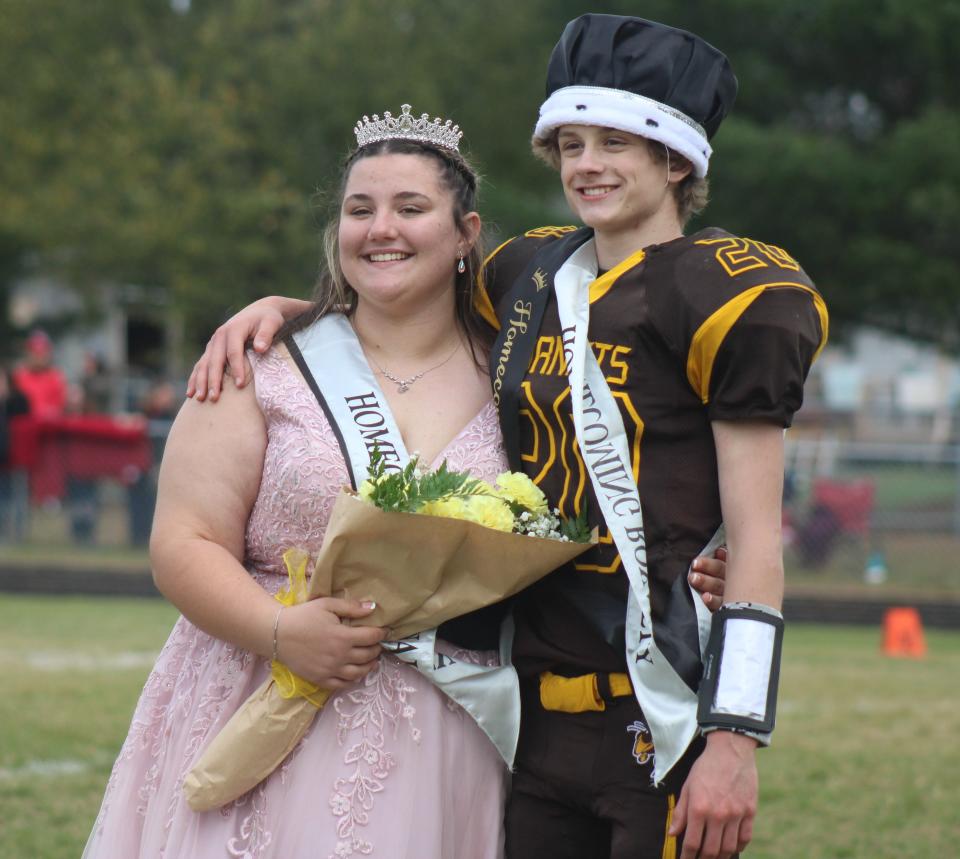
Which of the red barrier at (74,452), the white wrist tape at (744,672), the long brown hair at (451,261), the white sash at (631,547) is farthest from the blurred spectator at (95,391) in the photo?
the white wrist tape at (744,672)

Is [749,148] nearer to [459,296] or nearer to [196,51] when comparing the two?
[196,51]

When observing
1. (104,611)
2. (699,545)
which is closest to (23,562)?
(104,611)

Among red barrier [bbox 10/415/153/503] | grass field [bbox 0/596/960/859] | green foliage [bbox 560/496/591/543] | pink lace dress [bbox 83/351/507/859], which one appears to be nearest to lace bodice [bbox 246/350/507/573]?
pink lace dress [bbox 83/351/507/859]

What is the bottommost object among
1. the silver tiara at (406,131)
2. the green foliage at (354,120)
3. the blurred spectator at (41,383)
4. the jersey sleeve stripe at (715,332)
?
the jersey sleeve stripe at (715,332)

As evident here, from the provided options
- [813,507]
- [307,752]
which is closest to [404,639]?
[307,752]

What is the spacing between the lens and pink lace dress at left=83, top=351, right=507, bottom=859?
Answer: 2838mm

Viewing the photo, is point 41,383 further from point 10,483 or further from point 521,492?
point 521,492

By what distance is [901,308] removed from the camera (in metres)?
18.1

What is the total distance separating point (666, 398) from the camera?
2734 mm

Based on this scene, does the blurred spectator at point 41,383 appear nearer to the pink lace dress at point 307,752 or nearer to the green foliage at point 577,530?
the pink lace dress at point 307,752

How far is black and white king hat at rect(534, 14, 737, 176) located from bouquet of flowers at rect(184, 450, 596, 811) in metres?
0.70

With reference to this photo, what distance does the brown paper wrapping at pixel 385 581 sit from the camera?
106 inches

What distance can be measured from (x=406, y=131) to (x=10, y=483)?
10398mm

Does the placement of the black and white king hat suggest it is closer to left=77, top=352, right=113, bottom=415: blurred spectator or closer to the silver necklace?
the silver necklace
